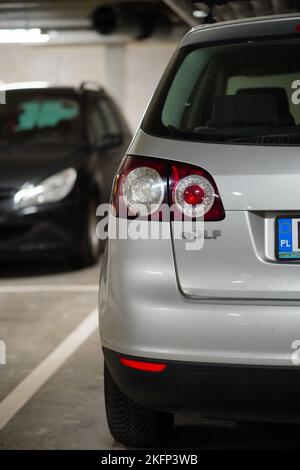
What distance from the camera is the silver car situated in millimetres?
2812

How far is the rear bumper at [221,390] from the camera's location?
2.83 m

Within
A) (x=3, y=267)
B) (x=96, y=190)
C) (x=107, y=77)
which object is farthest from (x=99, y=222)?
(x=107, y=77)

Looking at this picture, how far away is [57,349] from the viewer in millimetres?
5168

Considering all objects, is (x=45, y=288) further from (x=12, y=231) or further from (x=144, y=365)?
(x=144, y=365)

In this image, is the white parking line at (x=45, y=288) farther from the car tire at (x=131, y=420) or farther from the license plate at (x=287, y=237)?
the license plate at (x=287, y=237)

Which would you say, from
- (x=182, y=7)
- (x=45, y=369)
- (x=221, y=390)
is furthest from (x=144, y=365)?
(x=182, y=7)

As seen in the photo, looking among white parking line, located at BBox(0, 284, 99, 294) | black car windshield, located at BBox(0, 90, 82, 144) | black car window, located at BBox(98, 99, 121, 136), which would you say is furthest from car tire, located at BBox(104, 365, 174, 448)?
black car window, located at BBox(98, 99, 121, 136)

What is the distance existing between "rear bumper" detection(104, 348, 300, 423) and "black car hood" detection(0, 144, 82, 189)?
470 cm

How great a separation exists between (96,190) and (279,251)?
543cm

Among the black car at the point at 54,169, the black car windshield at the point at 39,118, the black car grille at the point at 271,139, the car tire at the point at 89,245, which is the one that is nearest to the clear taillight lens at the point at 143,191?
the black car grille at the point at 271,139

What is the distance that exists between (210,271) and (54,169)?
16.2 ft

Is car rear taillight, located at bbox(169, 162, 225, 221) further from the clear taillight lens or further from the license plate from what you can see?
the license plate

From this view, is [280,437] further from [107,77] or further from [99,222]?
[107,77]

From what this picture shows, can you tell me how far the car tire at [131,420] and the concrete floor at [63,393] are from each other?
0.07m
